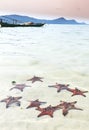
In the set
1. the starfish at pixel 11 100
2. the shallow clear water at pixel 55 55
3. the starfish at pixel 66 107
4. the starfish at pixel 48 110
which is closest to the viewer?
the starfish at pixel 48 110

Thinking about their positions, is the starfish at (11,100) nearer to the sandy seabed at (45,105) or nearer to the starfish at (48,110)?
the sandy seabed at (45,105)

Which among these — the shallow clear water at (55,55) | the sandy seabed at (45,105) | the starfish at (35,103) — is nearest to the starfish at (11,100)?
the sandy seabed at (45,105)

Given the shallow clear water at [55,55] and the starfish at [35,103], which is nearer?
the starfish at [35,103]

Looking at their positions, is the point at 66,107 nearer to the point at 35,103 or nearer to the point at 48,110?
the point at 48,110

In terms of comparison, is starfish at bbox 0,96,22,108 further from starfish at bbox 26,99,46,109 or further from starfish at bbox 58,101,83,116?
starfish at bbox 58,101,83,116

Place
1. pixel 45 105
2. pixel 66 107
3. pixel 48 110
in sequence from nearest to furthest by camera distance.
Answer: pixel 48 110 → pixel 66 107 → pixel 45 105

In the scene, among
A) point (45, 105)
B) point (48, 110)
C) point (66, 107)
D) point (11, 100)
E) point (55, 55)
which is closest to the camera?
point (48, 110)

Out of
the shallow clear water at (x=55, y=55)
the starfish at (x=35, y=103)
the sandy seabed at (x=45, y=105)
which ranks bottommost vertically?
the shallow clear water at (x=55, y=55)

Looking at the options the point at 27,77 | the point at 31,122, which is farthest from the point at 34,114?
the point at 27,77

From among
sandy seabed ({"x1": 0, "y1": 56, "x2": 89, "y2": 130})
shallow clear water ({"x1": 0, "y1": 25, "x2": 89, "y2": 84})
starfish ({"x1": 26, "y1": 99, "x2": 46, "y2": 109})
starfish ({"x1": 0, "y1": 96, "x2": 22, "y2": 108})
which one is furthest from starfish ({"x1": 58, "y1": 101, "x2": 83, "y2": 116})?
shallow clear water ({"x1": 0, "y1": 25, "x2": 89, "y2": 84})

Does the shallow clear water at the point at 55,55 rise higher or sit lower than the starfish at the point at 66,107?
lower

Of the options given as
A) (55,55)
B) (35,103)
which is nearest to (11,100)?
(35,103)

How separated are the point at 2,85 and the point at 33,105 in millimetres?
2391

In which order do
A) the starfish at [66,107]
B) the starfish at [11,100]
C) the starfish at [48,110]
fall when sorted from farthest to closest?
the starfish at [11,100]
the starfish at [66,107]
the starfish at [48,110]
